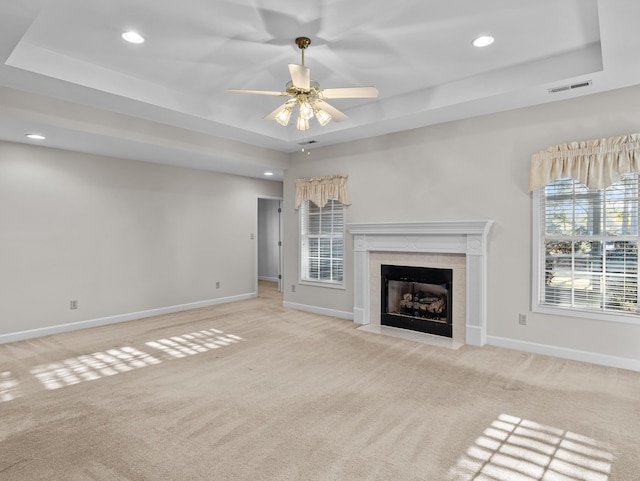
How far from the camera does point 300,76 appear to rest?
2791mm

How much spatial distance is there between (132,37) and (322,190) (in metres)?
3.32

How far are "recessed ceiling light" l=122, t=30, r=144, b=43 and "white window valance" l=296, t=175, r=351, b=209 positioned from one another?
3.17 m

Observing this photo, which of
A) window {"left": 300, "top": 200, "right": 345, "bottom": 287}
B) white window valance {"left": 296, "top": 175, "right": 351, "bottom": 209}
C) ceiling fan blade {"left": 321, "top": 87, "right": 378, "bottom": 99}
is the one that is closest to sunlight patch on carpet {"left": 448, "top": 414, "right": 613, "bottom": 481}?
ceiling fan blade {"left": 321, "top": 87, "right": 378, "bottom": 99}

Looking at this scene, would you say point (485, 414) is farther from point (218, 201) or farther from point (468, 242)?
point (218, 201)

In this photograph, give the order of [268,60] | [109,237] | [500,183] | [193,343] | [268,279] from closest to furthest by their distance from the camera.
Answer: [268,60], [500,183], [193,343], [109,237], [268,279]

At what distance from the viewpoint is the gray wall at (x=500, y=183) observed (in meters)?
3.63

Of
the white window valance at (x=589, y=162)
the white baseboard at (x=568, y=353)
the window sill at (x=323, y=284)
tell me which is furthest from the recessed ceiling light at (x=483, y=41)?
the window sill at (x=323, y=284)

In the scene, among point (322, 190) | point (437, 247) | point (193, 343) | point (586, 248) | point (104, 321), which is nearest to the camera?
point (586, 248)

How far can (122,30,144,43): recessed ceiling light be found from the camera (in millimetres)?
2996

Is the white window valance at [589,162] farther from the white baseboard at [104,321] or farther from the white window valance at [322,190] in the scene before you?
the white baseboard at [104,321]

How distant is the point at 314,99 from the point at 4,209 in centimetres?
409

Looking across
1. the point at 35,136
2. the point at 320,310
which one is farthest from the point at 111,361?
the point at 320,310

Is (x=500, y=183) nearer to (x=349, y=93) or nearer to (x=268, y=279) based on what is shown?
(x=349, y=93)

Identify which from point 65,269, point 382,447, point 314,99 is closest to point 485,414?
point 382,447
